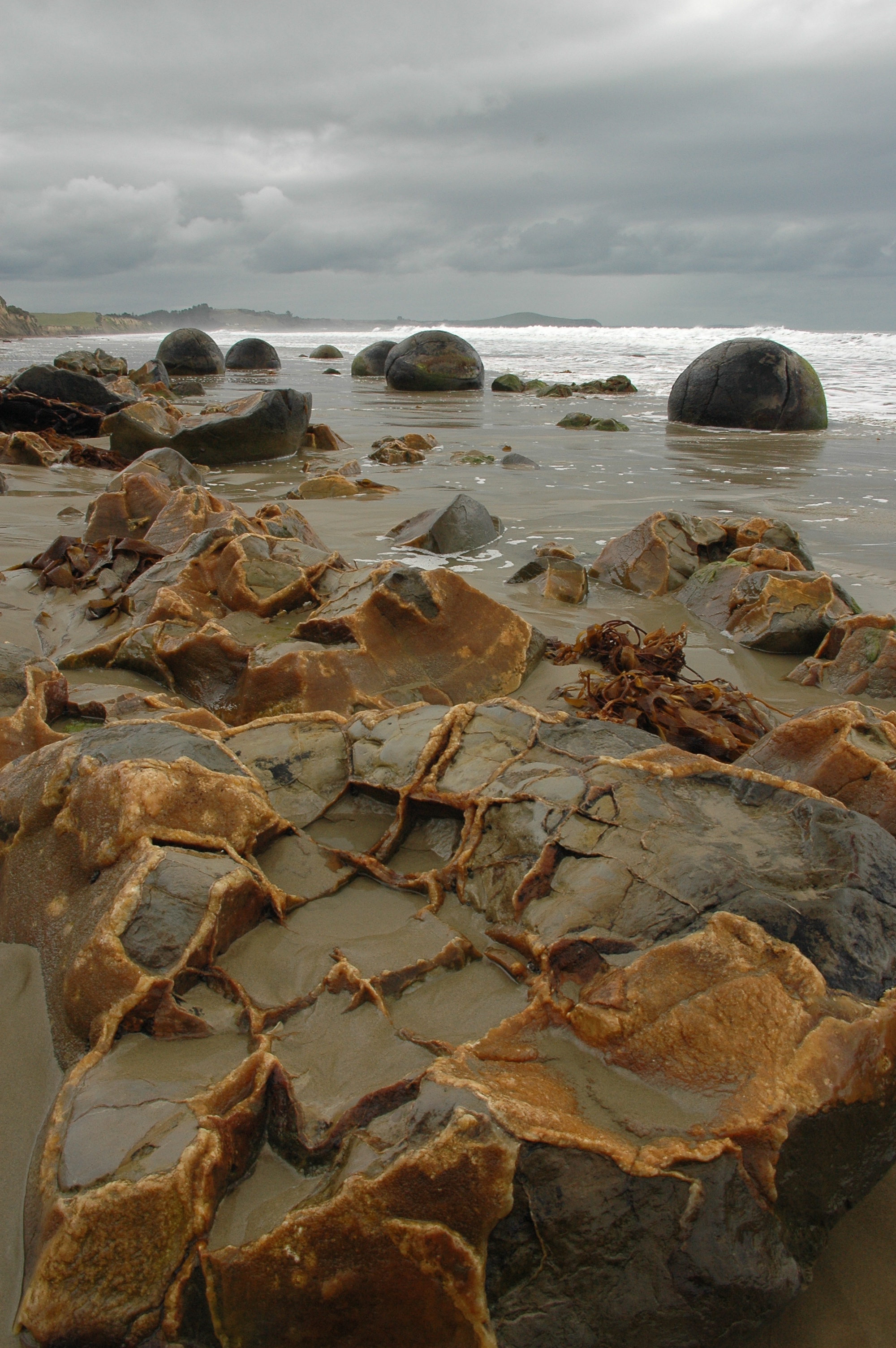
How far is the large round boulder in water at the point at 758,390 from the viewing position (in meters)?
12.5

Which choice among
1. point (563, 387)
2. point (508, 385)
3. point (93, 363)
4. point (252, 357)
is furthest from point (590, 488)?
point (252, 357)

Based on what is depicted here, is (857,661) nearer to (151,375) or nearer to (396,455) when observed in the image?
(396,455)

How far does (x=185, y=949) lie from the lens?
158 cm

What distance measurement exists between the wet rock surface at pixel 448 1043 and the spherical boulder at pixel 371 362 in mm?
22063

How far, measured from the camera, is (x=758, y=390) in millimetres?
12508

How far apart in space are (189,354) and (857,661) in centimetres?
2131

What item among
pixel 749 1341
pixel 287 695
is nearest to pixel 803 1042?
pixel 749 1341

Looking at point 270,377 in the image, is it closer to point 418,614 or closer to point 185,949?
point 418,614

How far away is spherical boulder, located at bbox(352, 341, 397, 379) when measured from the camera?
73.9ft

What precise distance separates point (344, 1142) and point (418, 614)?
2185 mm

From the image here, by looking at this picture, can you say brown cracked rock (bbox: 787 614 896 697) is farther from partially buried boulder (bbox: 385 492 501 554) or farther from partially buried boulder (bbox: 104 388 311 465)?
partially buried boulder (bbox: 104 388 311 465)

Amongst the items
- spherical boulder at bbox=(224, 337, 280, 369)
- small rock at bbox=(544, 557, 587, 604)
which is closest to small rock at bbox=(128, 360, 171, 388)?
spherical boulder at bbox=(224, 337, 280, 369)

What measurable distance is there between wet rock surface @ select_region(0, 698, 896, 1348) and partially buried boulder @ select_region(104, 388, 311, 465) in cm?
693

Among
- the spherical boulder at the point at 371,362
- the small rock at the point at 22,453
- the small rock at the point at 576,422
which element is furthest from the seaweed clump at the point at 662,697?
the spherical boulder at the point at 371,362
